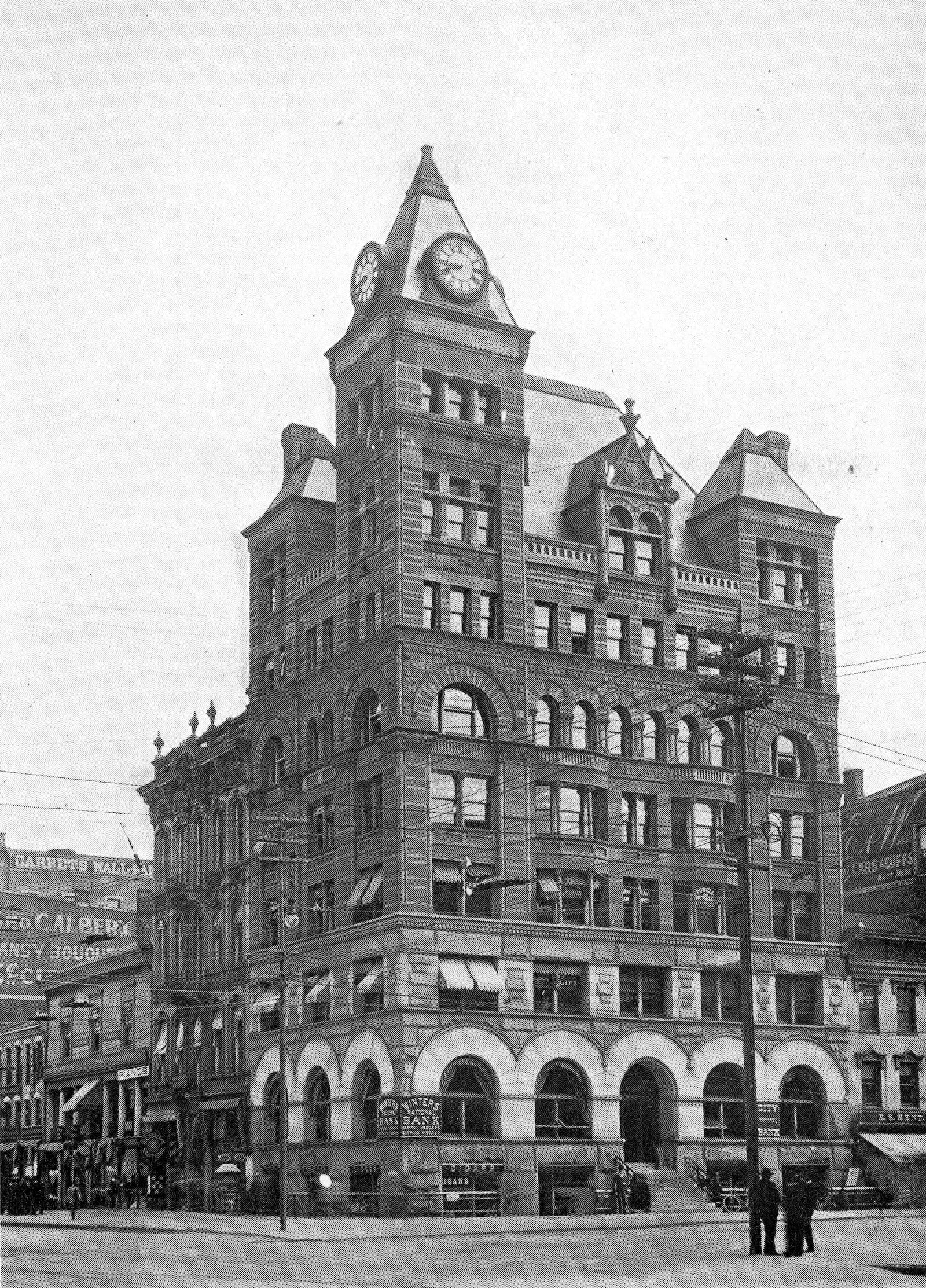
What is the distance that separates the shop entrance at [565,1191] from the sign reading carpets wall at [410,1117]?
432 cm

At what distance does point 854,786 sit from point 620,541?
32.6m

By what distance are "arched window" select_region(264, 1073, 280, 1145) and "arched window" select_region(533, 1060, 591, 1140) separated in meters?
11.6

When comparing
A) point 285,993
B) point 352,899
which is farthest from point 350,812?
point 285,993

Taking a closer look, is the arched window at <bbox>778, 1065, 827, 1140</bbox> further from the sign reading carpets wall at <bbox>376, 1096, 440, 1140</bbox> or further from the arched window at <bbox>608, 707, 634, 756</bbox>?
the sign reading carpets wall at <bbox>376, 1096, 440, 1140</bbox>

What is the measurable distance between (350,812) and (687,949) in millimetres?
13273

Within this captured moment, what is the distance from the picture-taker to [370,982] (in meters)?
59.4

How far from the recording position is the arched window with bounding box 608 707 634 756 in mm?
66000

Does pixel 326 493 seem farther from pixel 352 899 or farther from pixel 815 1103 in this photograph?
pixel 815 1103

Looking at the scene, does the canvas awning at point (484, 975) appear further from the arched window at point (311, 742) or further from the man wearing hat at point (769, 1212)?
the man wearing hat at point (769, 1212)

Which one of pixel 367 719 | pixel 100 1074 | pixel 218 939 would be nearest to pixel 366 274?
pixel 367 719

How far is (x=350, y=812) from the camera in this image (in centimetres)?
6381

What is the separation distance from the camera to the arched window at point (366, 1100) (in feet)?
198

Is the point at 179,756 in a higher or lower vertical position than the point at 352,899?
higher

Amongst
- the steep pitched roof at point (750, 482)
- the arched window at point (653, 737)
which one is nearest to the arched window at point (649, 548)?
the steep pitched roof at point (750, 482)
